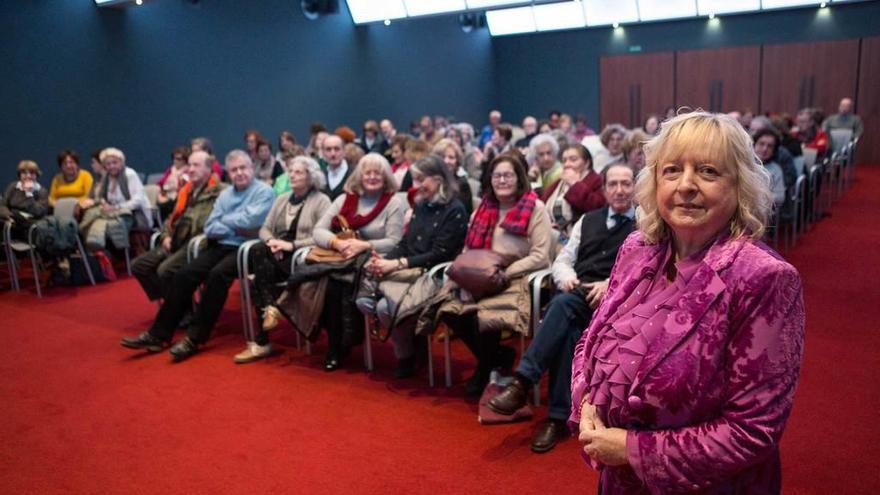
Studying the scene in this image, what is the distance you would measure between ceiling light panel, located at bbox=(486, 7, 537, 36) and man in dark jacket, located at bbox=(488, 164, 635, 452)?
42.2 ft

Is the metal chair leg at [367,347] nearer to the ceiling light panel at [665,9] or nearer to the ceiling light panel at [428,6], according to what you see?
the ceiling light panel at [428,6]

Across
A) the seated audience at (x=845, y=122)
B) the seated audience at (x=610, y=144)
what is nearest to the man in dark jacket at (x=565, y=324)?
the seated audience at (x=610, y=144)

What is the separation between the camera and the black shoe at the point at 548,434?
2721 millimetres

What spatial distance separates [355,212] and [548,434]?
185cm

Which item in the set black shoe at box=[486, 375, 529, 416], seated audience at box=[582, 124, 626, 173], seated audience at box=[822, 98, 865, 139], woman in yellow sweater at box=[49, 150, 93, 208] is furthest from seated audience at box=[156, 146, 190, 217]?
seated audience at box=[822, 98, 865, 139]

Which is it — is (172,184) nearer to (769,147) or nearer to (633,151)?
(633,151)

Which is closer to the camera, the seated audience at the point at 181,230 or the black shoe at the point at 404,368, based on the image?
the black shoe at the point at 404,368

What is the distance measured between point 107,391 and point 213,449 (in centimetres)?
107

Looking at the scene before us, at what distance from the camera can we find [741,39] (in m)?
13.2

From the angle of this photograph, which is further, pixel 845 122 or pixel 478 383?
pixel 845 122

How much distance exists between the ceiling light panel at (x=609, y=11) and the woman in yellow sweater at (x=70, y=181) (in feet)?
35.5

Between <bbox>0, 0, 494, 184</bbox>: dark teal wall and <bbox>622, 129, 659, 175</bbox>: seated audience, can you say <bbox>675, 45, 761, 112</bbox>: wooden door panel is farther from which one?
<bbox>622, 129, 659, 175</bbox>: seated audience

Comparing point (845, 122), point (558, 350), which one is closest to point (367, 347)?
point (558, 350)

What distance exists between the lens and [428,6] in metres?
11.6
